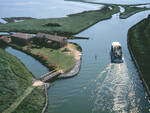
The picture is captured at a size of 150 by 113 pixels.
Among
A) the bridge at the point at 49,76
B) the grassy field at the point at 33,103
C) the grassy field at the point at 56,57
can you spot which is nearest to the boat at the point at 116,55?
the grassy field at the point at 56,57

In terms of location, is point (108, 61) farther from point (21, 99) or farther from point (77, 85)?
point (21, 99)

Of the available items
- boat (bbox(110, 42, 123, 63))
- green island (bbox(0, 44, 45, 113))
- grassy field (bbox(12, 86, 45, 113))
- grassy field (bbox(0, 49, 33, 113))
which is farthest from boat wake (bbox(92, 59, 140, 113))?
grassy field (bbox(0, 49, 33, 113))

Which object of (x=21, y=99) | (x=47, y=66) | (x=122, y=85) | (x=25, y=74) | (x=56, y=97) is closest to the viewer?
(x=21, y=99)

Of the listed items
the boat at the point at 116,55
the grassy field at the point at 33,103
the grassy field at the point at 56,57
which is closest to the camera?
the grassy field at the point at 33,103

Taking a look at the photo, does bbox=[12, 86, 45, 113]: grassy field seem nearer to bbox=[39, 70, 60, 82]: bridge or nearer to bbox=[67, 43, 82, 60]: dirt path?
bbox=[39, 70, 60, 82]: bridge

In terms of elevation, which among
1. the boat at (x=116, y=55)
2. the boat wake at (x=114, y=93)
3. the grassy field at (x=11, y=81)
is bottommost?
the boat wake at (x=114, y=93)

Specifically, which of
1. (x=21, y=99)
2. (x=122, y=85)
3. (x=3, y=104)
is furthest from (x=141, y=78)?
(x=3, y=104)

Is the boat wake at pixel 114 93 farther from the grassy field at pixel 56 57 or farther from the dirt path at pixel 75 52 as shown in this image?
the dirt path at pixel 75 52
